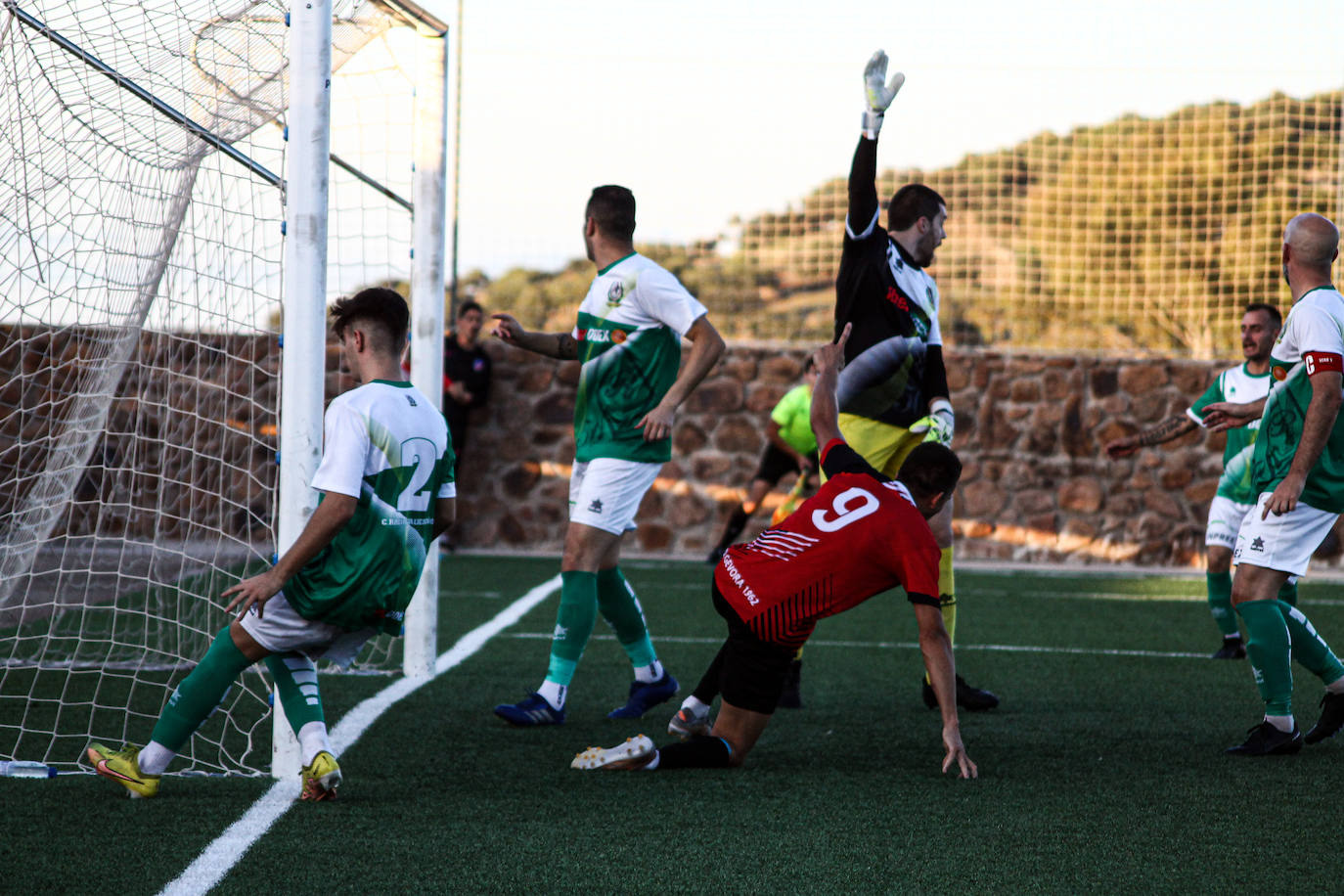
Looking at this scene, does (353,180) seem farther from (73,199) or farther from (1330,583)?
(1330,583)

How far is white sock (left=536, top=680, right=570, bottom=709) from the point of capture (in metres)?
5.08

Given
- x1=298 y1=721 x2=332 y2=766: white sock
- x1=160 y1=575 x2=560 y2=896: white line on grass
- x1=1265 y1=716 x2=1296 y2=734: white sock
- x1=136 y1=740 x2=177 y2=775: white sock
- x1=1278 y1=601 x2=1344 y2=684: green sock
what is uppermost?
x1=1278 y1=601 x2=1344 y2=684: green sock

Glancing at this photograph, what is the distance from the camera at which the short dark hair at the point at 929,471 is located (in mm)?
4262

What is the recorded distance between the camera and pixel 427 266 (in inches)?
235

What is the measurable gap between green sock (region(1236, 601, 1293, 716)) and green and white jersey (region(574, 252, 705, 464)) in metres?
2.22

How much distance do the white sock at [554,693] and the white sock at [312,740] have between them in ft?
4.29

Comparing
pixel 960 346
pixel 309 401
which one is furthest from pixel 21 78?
pixel 960 346

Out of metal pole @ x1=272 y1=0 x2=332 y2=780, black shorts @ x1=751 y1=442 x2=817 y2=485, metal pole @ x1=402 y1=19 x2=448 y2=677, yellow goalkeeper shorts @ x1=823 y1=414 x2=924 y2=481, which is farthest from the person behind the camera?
black shorts @ x1=751 y1=442 x2=817 y2=485

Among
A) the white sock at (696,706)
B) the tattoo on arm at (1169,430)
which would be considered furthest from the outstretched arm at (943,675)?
the tattoo on arm at (1169,430)

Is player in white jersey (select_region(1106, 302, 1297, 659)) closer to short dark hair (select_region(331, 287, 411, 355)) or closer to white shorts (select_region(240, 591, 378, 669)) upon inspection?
short dark hair (select_region(331, 287, 411, 355))

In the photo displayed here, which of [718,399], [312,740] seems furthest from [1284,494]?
[718,399]

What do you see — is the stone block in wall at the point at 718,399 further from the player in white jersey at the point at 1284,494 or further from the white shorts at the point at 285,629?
the white shorts at the point at 285,629

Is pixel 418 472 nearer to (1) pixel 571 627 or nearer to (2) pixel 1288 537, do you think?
(1) pixel 571 627

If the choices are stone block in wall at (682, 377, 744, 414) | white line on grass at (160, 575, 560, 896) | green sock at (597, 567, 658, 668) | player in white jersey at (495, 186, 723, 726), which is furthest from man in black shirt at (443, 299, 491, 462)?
player in white jersey at (495, 186, 723, 726)
